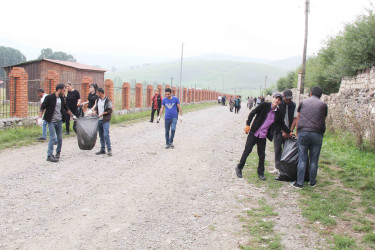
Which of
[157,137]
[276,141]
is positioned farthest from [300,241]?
[157,137]

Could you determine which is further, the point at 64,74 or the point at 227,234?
the point at 64,74

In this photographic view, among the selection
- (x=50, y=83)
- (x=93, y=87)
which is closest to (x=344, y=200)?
(x=93, y=87)

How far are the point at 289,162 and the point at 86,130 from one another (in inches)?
191

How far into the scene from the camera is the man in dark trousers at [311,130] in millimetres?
6137

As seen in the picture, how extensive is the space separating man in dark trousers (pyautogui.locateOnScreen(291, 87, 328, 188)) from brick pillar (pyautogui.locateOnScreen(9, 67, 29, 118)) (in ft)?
36.1

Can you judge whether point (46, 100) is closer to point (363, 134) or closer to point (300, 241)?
point (300, 241)

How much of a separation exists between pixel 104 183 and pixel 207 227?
8.33 feet

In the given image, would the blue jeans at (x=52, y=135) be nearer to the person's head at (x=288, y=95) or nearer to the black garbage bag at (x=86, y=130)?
the black garbage bag at (x=86, y=130)

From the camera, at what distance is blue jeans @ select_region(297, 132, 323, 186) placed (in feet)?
20.2

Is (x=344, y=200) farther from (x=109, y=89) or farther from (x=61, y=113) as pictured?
(x=109, y=89)

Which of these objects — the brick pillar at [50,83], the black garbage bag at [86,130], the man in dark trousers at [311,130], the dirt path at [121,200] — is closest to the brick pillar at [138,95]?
the brick pillar at [50,83]

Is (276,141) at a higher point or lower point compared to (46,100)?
lower

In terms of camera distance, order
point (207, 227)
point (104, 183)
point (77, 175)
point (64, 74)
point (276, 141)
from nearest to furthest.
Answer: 1. point (207, 227)
2. point (104, 183)
3. point (77, 175)
4. point (276, 141)
5. point (64, 74)

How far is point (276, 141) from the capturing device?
281 inches
